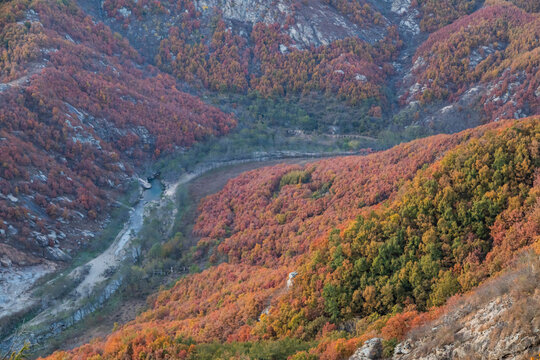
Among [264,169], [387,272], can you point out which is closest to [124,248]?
[264,169]

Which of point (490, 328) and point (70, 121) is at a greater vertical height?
point (70, 121)

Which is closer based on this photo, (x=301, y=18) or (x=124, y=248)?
(x=124, y=248)

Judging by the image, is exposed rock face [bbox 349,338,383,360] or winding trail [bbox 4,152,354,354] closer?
exposed rock face [bbox 349,338,383,360]

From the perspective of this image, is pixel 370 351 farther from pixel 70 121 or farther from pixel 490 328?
pixel 70 121

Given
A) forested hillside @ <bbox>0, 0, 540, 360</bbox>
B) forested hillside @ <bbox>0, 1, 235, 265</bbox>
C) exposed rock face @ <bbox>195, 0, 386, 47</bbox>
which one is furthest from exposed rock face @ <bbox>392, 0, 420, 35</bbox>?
forested hillside @ <bbox>0, 1, 235, 265</bbox>

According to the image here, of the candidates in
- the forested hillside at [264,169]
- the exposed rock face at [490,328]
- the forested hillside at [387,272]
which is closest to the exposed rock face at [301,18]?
the forested hillside at [264,169]

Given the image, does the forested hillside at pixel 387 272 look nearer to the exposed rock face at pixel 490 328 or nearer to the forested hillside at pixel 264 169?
the forested hillside at pixel 264 169

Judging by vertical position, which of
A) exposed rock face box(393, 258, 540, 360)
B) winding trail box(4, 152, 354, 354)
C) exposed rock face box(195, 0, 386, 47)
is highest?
exposed rock face box(195, 0, 386, 47)

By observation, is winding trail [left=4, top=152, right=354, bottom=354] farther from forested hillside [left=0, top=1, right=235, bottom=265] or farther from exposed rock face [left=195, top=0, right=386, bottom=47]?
exposed rock face [left=195, top=0, right=386, bottom=47]
